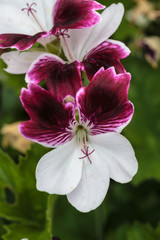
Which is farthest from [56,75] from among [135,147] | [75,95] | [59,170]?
[135,147]

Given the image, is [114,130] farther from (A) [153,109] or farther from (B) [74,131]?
(A) [153,109]

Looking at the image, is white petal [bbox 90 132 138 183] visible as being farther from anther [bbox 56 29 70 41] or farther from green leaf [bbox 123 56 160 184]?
green leaf [bbox 123 56 160 184]

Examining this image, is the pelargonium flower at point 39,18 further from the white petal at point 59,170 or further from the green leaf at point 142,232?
the green leaf at point 142,232

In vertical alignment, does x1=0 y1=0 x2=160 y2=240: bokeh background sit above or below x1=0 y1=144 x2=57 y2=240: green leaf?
below

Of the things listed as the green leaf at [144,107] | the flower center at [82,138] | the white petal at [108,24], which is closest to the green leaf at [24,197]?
the flower center at [82,138]

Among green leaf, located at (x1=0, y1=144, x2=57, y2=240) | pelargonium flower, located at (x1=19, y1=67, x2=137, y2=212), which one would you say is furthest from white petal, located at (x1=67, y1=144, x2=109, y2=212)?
green leaf, located at (x1=0, y1=144, x2=57, y2=240)
